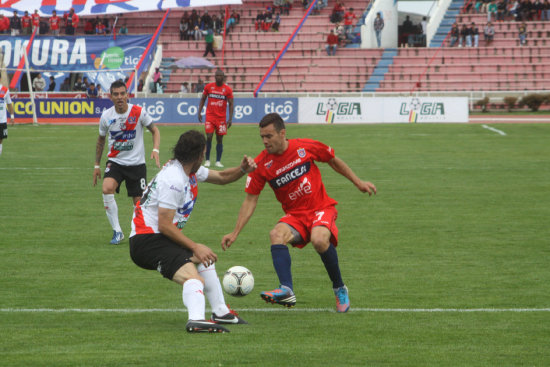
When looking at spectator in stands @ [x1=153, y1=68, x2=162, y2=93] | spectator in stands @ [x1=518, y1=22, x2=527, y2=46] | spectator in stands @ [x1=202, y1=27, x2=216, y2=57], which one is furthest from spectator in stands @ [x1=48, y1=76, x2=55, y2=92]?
spectator in stands @ [x1=518, y1=22, x2=527, y2=46]

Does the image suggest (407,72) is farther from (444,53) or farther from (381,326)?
(381,326)

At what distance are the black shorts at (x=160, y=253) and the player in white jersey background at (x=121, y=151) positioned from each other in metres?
4.43

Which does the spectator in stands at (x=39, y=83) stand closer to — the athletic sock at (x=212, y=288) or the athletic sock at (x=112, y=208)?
the athletic sock at (x=112, y=208)

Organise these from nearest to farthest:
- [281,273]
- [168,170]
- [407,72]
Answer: [168,170], [281,273], [407,72]

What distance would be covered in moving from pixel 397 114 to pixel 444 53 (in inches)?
544

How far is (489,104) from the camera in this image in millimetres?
44531

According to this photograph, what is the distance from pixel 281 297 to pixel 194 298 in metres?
1.06

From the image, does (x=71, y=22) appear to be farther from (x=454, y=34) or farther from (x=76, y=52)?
(x=454, y=34)

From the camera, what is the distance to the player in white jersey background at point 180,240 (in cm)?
666

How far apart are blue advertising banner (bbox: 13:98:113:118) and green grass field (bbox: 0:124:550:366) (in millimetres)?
18503

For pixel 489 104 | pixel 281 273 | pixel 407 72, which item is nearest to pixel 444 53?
pixel 407 72

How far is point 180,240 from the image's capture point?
6703 mm

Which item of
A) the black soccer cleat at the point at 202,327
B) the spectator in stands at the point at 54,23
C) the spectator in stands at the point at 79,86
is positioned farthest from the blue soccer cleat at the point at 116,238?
the spectator in stands at the point at 54,23

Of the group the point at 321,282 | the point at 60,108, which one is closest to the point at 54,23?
Result: the point at 60,108
